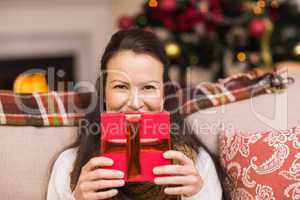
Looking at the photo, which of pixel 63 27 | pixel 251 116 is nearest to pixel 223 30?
pixel 251 116

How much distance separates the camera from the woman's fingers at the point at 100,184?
3.05 feet

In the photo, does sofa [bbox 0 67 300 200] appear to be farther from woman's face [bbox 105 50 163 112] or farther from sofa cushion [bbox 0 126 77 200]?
woman's face [bbox 105 50 163 112]

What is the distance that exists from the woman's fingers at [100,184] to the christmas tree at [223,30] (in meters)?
1.44

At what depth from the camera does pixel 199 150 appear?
48.2 inches

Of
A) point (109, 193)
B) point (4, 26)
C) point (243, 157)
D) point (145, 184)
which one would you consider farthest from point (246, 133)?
point (4, 26)

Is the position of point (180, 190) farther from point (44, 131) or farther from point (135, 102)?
point (44, 131)

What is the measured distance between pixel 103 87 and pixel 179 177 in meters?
0.39

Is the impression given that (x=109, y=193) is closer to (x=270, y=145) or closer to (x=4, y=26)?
(x=270, y=145)

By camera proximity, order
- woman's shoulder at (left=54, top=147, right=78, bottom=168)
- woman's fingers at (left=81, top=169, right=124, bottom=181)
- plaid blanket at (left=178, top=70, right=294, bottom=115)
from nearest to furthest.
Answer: woman's fingers at (left=81, top=169, right=124, bottom=181) → woman's shoulder at (left=54, top=147, right=78, bottom=168) → plaid blanket at (left=178, top=70, right=294, bottom=115)

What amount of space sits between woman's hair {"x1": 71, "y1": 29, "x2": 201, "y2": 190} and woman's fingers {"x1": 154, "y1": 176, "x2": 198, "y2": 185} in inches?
9.4

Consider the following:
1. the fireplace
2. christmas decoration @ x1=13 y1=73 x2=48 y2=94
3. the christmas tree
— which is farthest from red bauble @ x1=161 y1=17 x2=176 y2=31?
the fireplace

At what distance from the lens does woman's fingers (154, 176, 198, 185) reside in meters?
0.94

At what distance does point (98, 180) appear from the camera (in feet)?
3.12

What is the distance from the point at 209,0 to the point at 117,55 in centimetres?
130
